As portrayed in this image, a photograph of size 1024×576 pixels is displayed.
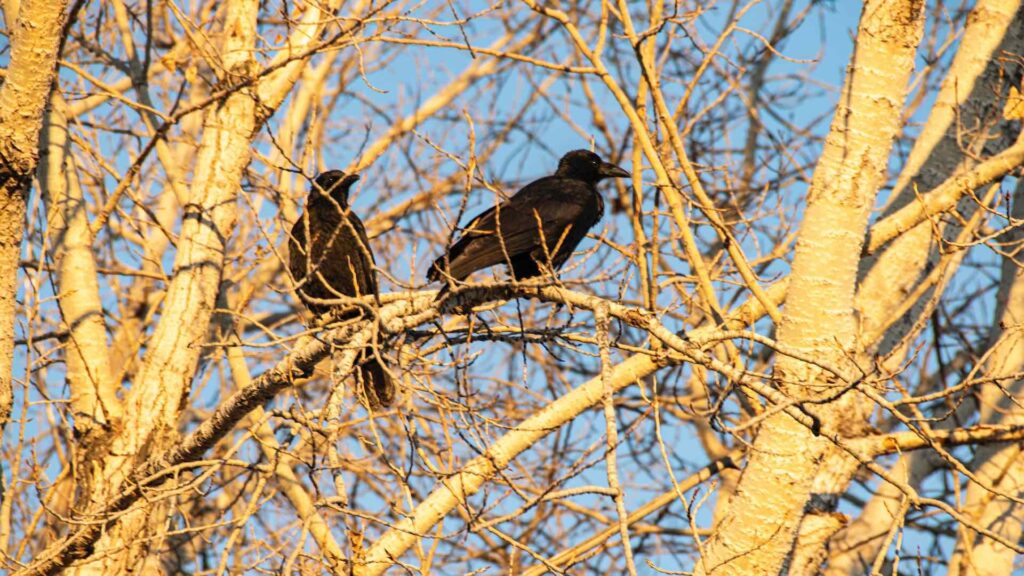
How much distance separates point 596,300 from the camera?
392cm

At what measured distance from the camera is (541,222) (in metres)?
5.64

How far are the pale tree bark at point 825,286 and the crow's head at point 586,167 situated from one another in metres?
2.22

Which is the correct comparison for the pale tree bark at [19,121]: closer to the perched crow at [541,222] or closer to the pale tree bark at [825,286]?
the perched crow at [541,222]

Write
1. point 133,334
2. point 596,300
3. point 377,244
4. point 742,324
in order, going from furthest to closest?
point 377,244 → point 133,334 → point 742,324 → point 596,300

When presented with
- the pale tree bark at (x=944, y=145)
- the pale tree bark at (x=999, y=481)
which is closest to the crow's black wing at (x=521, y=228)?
the pale tree bark at (x=944, y=145)

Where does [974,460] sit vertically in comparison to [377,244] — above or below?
below

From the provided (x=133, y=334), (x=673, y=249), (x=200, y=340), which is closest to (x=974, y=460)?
(x=673, y=249)

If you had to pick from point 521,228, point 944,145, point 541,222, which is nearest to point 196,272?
point 521,228

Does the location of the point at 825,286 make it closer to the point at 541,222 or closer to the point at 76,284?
the point at 541,222

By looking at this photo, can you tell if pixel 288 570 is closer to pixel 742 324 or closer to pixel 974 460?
pixel 742 324

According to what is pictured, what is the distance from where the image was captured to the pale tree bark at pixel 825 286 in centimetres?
432

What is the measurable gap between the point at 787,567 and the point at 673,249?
2.00 metres

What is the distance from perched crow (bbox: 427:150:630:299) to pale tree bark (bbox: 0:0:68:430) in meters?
1.84

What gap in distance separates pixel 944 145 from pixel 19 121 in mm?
4777
